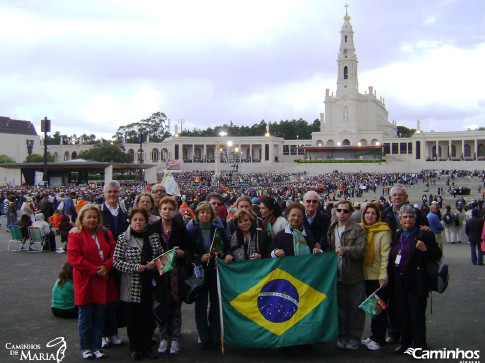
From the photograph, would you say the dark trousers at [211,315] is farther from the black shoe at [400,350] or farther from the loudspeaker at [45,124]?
the loudspeaker at [45,124]

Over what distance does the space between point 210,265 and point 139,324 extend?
107cm

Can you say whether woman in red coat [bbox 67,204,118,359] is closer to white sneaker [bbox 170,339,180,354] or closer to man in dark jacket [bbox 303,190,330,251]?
white sneaker [bbox 170,339,180,354]

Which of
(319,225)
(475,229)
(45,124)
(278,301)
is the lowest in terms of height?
(278,301)

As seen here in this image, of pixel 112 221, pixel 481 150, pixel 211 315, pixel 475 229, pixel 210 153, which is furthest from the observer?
pixel 210 153

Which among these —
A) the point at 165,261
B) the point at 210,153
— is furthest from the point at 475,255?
the point at 210,153

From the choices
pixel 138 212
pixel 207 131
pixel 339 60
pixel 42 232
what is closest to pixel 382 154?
pixel 339 60

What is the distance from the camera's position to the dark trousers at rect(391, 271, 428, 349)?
5605 mm

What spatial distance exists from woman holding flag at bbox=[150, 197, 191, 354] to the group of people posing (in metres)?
0.01

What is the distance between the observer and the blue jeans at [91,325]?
17.9 ft

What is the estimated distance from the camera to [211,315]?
595 centimetres

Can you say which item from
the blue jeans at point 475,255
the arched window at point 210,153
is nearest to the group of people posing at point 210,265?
the blue jeans at point 475,255

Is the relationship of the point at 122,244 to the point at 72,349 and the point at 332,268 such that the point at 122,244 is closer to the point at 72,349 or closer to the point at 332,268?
the point at 72,349

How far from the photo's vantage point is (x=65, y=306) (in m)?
6.95

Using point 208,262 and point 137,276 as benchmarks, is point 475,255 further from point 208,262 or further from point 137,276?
point 137,276
